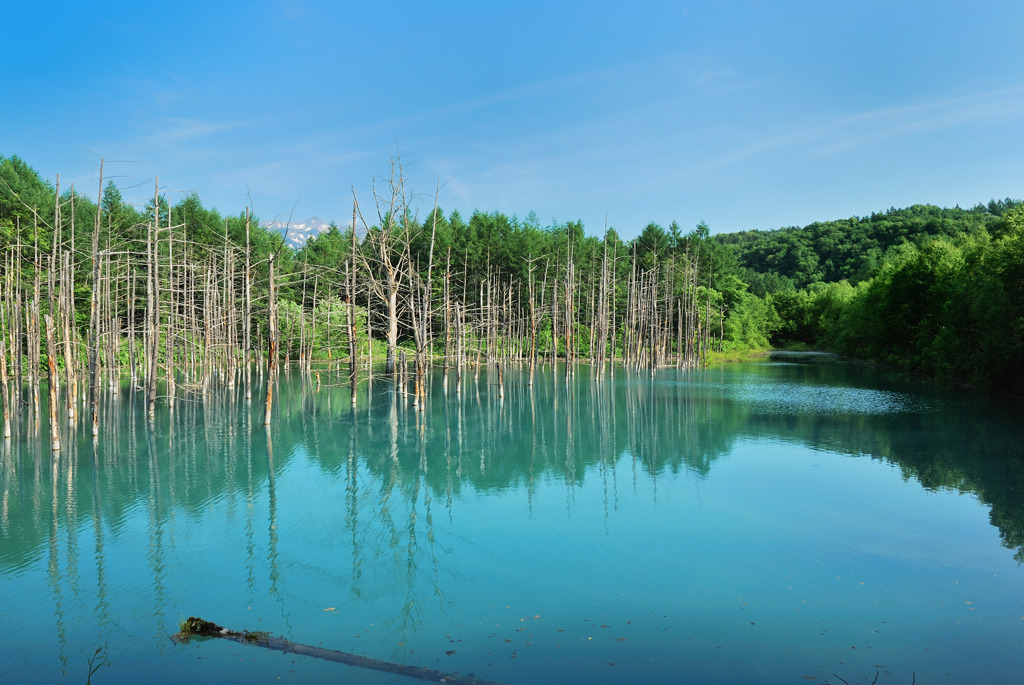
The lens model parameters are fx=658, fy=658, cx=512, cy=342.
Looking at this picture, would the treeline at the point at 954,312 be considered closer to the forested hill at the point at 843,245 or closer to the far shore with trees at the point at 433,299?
the far shore with trees at the point at 433,299

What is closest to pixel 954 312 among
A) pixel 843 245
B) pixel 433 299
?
pixel 433 299

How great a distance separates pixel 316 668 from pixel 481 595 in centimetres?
239

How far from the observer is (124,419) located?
21.1 m

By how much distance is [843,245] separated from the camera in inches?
3634

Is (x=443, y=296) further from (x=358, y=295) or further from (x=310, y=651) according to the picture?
(x=310, y=651)

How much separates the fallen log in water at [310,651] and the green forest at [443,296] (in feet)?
31.8

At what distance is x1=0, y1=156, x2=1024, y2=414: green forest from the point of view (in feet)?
70.9

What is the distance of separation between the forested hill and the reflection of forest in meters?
58.6

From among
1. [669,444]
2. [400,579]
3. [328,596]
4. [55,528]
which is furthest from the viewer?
[669,444]

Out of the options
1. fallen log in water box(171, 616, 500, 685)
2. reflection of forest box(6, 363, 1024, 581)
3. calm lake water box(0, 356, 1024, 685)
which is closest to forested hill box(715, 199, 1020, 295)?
reflection of forest box(6, 363, 1024, 581)

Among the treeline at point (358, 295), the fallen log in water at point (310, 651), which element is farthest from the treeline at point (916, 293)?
the fallen log in water at point (310, 651)

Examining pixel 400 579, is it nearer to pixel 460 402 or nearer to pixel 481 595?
pixel 481 595

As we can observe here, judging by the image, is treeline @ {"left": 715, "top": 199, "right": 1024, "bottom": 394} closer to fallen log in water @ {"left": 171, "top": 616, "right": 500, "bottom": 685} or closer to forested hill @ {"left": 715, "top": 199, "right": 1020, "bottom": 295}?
forested hill @ {"left": 715, "top": 199, "right": 1020, "bottom": 295}

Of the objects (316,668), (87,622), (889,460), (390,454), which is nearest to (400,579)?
(316,668)
